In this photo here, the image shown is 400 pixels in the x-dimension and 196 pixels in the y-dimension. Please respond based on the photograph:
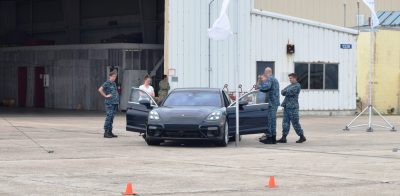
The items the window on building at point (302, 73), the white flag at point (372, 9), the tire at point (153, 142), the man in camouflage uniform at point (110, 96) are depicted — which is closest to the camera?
the tire at point (153, 142)

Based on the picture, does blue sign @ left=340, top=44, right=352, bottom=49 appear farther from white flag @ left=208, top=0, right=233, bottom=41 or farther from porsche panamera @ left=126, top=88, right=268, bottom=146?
porsche panamera @ left=126, top=88, right=268, bottom=146

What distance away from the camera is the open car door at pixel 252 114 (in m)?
19.0

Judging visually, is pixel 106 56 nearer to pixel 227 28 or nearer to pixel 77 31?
pixel 77 31

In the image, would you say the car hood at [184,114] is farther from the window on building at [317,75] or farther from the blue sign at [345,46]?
the blue sign at [345,46]

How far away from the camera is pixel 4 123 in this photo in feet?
85.4

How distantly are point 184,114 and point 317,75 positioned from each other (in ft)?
55.2

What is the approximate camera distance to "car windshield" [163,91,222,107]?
61.3 feet

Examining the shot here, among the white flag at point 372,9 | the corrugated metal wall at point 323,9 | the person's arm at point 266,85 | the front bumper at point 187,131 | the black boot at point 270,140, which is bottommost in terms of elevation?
the black boot at point 270,140

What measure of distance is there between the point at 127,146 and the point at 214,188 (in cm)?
720

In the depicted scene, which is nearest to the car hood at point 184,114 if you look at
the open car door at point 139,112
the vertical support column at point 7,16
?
the open car door at point 139,112

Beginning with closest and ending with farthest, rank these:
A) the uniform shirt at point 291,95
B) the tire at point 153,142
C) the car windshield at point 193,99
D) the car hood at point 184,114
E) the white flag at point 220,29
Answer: the car hood at point 184,114 → the tire at point 153,142 → the car windshield at point 193,99 → the uniform shirt at point 291,95 → the white flag at point 220,29

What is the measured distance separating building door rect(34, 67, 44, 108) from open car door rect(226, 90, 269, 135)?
80.5 feet

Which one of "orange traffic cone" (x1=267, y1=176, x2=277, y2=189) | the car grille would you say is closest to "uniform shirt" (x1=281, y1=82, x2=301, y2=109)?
the car grille

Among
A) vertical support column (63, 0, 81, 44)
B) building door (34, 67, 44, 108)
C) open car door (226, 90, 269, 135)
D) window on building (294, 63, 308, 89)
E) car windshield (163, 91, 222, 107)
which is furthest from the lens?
vertical support column (63, 0, 81, 44)
